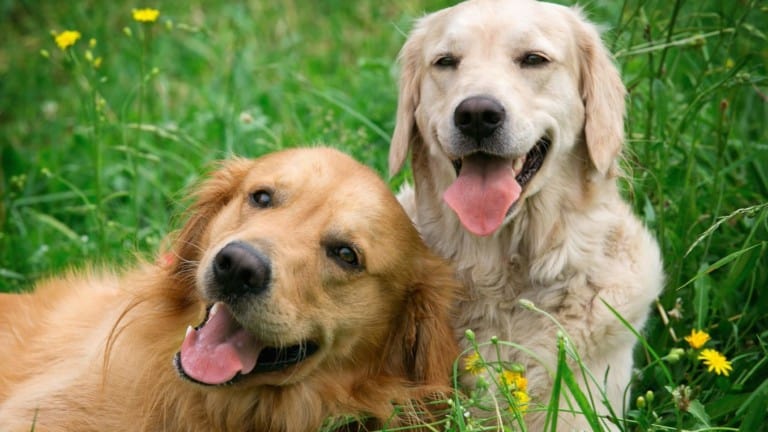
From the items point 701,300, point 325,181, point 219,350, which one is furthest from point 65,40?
point 701,300

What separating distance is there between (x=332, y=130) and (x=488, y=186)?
2.05m

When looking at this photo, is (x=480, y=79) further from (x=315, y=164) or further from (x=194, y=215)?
(x=194, y=215)

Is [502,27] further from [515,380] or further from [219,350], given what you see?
[219,350]

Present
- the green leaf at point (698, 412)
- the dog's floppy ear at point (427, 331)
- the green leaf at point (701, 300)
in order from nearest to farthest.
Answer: the green leaf at point (698, 412), the dog's floppy ear at point (427, 331), the green leaf at point (701, 300)

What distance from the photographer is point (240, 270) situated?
11.3 ft

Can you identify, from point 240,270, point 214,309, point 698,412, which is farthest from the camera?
point 214,309

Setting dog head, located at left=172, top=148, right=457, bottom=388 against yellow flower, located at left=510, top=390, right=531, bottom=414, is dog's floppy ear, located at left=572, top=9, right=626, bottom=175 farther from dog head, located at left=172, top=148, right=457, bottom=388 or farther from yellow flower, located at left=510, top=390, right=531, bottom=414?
yellow flower, located at left=510, top=390, right=531, bottom=414

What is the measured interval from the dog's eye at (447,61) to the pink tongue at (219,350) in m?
1.26

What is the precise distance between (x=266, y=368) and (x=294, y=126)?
3.02 meters

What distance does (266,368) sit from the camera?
147 inches

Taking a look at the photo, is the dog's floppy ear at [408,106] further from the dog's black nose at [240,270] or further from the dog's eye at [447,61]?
the dog's black nose at [240,270]

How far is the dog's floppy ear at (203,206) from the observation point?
162 inches

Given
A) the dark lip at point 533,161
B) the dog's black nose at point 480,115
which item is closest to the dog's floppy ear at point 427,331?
the dark lip at point 533,161

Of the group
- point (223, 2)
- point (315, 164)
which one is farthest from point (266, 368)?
point (223, 2)
